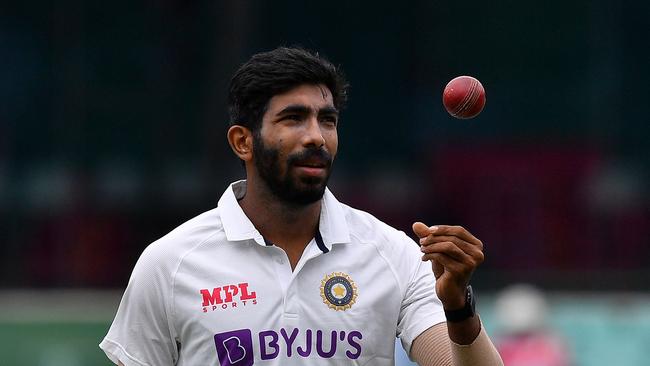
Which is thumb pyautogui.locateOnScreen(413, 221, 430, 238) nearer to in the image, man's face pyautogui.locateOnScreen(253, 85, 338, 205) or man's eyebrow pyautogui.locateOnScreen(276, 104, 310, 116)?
man's face pyautogui.locateOnScreen(253, 85, 338, 205)

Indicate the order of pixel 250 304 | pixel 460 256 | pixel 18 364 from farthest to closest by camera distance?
pixel 18 364 < pixel 250 304 < pixel 460 256

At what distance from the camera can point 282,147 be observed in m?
4.25

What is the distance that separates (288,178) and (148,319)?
22.3 inches

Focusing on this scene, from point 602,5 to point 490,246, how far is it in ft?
8.06

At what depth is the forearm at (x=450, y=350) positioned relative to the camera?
4074 mm

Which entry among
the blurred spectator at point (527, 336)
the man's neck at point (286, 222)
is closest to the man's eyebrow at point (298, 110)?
the man's neck at point (286, 222)

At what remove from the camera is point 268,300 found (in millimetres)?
4223

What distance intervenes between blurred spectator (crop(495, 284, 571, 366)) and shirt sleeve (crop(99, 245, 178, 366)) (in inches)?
219

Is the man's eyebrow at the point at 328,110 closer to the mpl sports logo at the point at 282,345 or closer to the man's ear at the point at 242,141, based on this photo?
the man's ear at the point at 242,141

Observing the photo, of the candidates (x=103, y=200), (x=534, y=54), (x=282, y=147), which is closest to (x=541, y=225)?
(x=534, y=54)

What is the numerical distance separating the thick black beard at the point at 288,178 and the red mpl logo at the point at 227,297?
299mm

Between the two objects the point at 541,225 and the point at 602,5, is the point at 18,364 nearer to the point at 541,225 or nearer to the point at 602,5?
the point at 541,225

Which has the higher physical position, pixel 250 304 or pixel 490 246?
pixel 250 304

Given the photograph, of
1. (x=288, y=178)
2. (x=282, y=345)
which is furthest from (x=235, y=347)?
(x=288, y=178)
